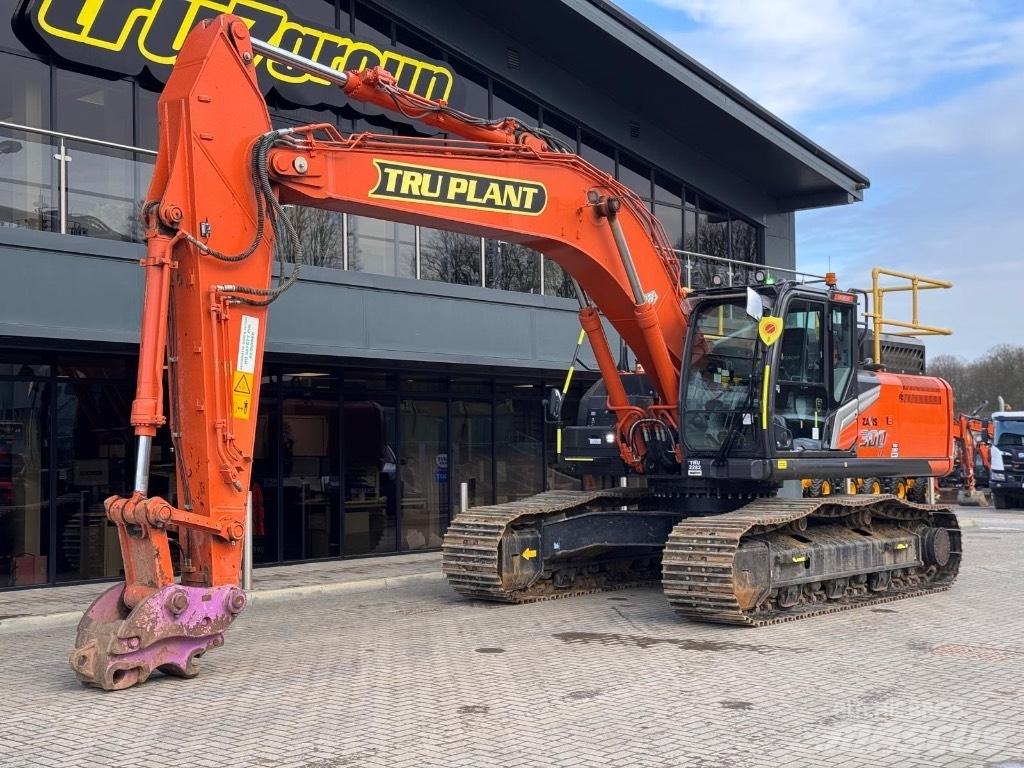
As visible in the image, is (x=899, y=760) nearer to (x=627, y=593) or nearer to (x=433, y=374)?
(x=627, y=593)

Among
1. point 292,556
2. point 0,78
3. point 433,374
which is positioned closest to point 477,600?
point 292,556

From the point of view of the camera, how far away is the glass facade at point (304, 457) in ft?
44.2

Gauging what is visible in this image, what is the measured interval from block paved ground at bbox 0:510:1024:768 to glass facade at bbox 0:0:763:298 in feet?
15.6

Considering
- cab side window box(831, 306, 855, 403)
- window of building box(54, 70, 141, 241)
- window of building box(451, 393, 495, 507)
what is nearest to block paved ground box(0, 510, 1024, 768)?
cab side window box(831, 306, 855, 403)

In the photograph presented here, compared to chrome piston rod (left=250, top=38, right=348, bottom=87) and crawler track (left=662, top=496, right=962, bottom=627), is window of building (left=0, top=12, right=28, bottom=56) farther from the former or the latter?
crawler track (left=662, top=496, right=962, bottom=627)

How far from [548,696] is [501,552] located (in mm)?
4249

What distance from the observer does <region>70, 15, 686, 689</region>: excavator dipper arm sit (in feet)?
25.8

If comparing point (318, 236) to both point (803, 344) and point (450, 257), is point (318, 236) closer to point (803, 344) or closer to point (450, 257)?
point (450, 257)

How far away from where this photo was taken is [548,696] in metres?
7.72

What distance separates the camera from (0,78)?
1340 cm

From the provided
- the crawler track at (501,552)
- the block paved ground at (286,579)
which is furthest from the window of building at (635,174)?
the crawler track at (501,552)

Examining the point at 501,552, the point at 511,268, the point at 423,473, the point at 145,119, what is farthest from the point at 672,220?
the point at 501,552

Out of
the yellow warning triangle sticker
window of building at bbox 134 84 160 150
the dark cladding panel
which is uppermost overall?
window of building at bbox 134 84 160 150

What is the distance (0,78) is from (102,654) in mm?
8503
